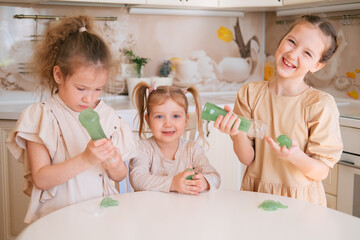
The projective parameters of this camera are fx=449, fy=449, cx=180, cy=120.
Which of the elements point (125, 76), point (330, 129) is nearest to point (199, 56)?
point (125, 76)

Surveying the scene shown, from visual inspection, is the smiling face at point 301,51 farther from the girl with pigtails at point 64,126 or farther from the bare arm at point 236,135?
the girl with pigtails at point 64,126

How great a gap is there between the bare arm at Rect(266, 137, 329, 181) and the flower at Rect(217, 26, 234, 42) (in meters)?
1.87

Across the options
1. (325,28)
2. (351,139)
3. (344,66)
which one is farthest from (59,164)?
(344,66)

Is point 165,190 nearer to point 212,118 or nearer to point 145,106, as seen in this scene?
point 212,118

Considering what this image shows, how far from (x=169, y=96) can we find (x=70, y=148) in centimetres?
35

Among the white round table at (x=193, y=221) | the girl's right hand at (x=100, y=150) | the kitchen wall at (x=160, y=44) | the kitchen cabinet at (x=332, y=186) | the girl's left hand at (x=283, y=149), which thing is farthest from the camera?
the kitchen wall at (x=160, y=44)

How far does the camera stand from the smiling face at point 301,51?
1334mm

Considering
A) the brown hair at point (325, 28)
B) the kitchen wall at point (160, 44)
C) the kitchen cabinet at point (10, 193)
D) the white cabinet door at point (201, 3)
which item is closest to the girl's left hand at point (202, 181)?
the brown hair at point (325, 28)

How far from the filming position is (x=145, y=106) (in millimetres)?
1507

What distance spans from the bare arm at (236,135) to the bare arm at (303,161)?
12cm

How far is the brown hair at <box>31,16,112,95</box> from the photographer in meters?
1.25

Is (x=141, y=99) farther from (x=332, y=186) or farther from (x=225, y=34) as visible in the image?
(x=225, y=34)

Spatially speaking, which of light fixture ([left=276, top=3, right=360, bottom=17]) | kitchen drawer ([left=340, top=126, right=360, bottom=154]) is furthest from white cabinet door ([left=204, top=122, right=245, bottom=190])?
light fixture ([left=276, top=3, right=360, bottom=17])

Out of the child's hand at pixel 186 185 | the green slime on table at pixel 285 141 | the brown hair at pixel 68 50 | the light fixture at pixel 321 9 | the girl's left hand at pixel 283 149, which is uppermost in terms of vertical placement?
the light fixture at pixel 321 9
